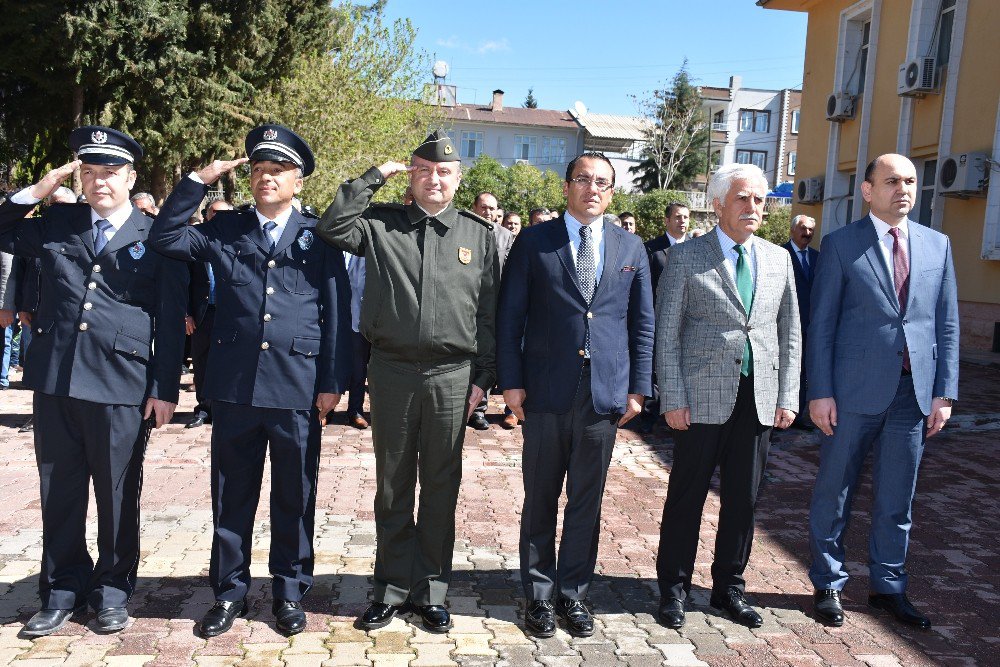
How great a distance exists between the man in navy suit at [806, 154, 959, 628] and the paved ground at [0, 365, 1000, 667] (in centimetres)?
36

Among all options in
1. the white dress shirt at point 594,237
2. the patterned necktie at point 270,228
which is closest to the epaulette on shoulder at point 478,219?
the white dress shirt at point 594,237

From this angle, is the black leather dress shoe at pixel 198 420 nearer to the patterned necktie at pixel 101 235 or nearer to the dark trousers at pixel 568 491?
the patterned necktie at pixel 101 235

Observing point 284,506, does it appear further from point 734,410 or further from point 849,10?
point 849,10

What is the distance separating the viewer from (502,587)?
4590mm

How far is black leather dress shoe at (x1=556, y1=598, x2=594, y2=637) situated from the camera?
403cm

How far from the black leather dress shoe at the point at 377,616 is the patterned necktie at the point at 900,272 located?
2.82 m

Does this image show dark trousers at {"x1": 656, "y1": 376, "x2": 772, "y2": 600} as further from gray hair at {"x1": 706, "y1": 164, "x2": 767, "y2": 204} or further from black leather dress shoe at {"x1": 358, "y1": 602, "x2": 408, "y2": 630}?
black leather dress shoe at {"x1": 358, "y1": 602, "x2": 408, "y2": 630}

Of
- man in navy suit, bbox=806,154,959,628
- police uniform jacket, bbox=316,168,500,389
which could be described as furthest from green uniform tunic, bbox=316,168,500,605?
man in navy suit, bbox=806,154,959,628

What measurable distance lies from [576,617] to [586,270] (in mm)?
1634

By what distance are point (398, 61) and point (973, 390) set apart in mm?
19606

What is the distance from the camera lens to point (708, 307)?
4.22 metres

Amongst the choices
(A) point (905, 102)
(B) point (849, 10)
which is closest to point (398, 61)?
(B) point (849, 10)

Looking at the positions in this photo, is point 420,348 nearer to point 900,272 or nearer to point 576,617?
point 576,617

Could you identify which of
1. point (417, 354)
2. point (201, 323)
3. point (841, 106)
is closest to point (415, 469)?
point (417, 354)
